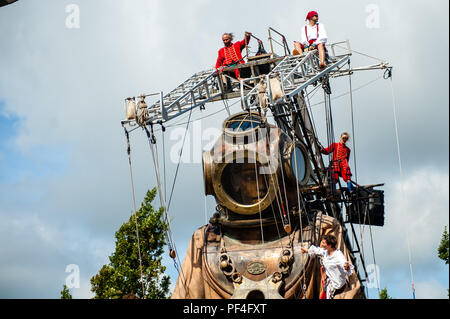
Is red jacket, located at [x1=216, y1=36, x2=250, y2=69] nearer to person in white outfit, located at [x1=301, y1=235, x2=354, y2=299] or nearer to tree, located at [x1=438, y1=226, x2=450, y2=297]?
person in white outfit, located at [x1=301, y1=235, x2=354, y2=299]

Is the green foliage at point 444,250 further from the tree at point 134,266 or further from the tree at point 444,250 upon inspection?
the tree at point 134,266

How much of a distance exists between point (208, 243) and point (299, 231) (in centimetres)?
184

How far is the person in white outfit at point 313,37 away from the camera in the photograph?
13.7 m

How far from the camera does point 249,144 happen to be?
12.5 meters

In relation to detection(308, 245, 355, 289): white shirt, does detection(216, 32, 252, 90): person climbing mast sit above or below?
above

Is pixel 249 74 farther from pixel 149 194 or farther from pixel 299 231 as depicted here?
pixel 149 194

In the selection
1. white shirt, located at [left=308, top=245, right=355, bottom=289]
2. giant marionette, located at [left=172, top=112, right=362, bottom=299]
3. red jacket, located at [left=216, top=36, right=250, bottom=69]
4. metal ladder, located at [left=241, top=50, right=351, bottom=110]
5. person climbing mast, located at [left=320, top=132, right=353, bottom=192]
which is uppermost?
red jacket, located at [left=216, top=36, right=250, bottom=69]

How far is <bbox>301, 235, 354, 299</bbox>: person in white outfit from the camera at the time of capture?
407 inches

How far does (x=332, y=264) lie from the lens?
10453mm

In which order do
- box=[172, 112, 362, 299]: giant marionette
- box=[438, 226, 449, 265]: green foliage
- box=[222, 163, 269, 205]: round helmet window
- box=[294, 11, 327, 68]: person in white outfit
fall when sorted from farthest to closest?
box=[438, 226, 449, 265]: green foliage
box=[294, 11, 327, 68]: person in white outfit
box=[222, 163, 269, 205]: round helmet window
box=[172, 112, 362, 299]: giant marionette

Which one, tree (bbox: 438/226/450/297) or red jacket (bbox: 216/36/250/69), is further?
tree (bbox: 438/226/450/297)

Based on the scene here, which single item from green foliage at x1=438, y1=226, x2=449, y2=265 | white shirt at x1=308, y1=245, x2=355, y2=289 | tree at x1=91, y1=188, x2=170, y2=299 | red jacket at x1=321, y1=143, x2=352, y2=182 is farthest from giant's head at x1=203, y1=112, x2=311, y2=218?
green foliage at x1=438, y1=226, x2=449, y2=265

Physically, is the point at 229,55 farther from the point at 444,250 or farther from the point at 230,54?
the point at 444,250

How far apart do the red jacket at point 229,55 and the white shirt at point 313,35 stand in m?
1.43
